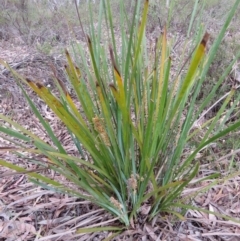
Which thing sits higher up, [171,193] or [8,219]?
[171,193]

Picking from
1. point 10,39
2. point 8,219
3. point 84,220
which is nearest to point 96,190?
point 84,220

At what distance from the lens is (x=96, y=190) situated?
30.9 inches

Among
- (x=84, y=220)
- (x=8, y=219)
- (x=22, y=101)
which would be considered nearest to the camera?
(x=84, y=220)

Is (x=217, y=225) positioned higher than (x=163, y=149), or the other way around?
(x=163, y=149)

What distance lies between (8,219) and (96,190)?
0.43 m

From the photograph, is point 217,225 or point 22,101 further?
point 22,101

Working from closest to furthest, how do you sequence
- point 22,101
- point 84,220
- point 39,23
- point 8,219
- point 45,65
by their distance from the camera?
point 84,220 → point 8,219 → point 22,101 → point 45,65 → point 39,23

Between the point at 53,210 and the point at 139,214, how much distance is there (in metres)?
0.32

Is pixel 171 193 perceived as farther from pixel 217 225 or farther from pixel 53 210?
pixel 53 210

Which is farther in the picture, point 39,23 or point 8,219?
point 39,23

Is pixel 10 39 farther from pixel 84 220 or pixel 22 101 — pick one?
pixel 84 220

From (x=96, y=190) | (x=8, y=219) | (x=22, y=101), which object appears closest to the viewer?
(x=96, y=190)

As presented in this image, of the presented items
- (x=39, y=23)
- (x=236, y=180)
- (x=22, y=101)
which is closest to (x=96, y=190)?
(x=236, y=180)

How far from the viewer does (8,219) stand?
100 cm
